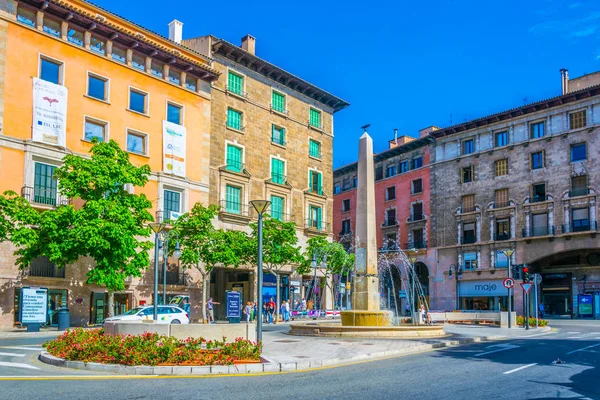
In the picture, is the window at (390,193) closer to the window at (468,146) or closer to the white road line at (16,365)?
the window at (468,146)

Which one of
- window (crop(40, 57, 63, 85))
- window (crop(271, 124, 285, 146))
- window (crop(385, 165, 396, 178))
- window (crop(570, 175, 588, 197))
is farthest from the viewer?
window (crop(385, 165, 396, 178))

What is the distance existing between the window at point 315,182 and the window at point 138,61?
57.7 ft

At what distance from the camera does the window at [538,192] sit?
52875 mm

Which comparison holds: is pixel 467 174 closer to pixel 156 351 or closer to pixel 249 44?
pixel 249 44

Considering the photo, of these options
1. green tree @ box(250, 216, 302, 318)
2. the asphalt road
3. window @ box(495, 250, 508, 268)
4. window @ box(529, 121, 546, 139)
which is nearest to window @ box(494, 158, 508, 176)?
window @ box(529, 121, 546, 139)

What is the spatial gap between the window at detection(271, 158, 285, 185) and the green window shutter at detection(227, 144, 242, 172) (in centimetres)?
346

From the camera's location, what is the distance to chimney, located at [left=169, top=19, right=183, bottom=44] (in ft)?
146

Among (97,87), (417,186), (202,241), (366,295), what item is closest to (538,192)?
(417,186)

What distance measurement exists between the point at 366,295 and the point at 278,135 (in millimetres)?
26951

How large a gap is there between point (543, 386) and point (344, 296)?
148ft

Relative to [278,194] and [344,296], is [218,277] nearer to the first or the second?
[278,194]

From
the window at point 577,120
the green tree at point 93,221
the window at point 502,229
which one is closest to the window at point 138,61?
the green tree at point 93,221

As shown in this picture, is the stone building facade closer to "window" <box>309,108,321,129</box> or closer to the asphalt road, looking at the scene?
"window" <box>309,108,321,129</box>

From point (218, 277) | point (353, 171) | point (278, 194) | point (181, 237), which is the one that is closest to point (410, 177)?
point (353, 171)
